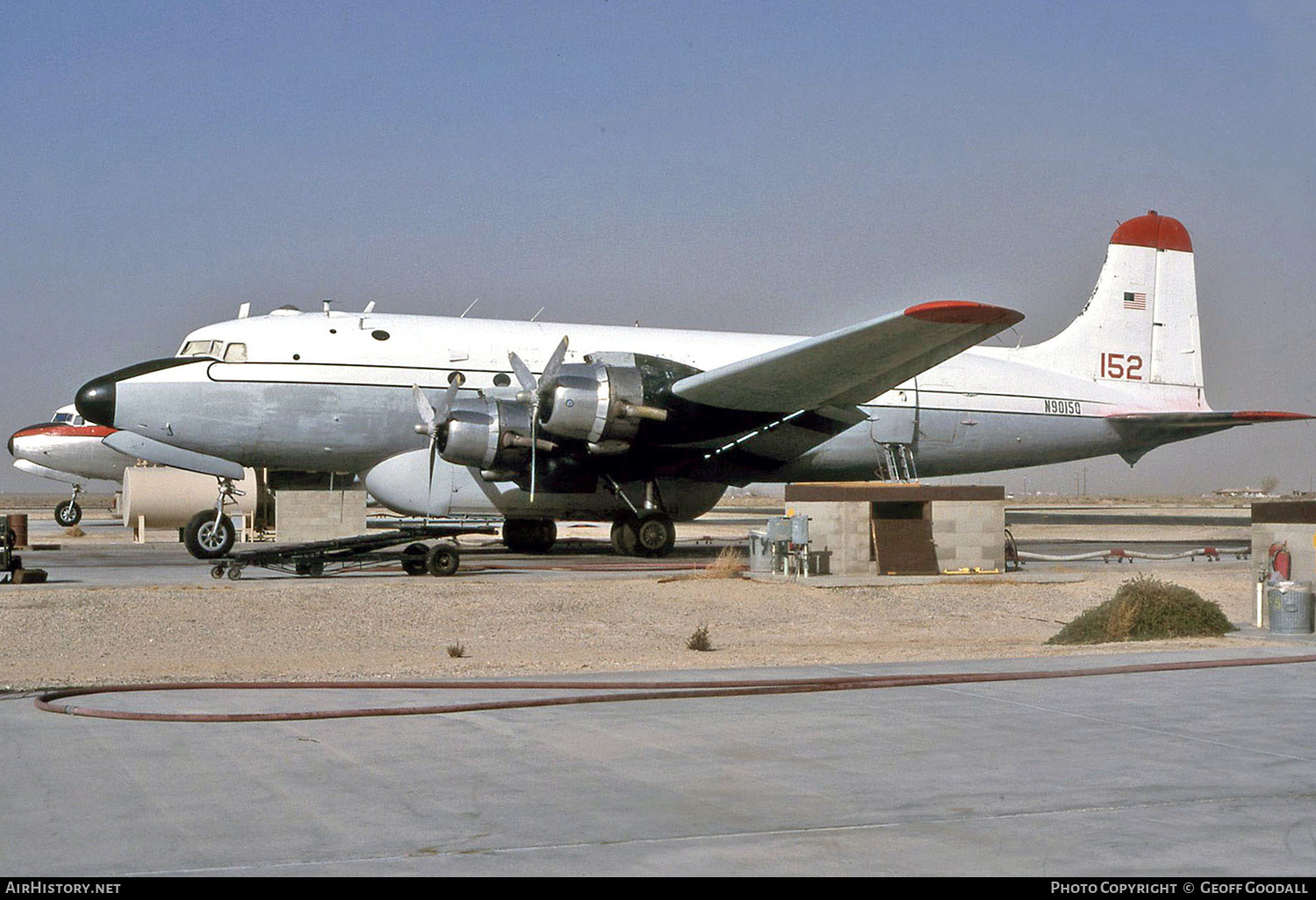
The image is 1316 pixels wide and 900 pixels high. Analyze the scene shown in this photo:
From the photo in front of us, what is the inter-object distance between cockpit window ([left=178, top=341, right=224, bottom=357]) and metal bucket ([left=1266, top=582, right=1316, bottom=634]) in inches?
701

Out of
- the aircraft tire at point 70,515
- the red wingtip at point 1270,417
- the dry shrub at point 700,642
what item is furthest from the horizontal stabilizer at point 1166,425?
the aircraft tire at point 70,515

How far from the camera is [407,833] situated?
5.47m

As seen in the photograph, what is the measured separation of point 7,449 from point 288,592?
34440 mm

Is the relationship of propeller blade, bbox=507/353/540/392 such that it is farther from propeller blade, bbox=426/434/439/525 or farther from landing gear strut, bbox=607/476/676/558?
landing gear strut, bbox=607/476/676/558

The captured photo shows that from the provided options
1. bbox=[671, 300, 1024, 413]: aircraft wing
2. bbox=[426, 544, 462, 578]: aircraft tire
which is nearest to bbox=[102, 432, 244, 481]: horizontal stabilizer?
bbox=[426, 544, 462, 578]: aircraft tire

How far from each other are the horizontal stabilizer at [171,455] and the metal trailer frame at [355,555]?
377 cm

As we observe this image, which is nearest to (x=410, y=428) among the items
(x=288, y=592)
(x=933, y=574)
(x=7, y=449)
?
(x=288, y=592)

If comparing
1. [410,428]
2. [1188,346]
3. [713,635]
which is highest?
[1188,346]

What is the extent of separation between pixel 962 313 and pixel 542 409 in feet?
23.2

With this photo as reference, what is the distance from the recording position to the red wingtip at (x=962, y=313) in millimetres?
20344

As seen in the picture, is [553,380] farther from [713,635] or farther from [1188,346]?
[1188,346]

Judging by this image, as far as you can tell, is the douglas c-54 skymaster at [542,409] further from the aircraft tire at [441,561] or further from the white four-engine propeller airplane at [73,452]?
the white four-engine propeller airplane at [73,452]

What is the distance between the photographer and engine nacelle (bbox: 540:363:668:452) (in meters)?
21.7

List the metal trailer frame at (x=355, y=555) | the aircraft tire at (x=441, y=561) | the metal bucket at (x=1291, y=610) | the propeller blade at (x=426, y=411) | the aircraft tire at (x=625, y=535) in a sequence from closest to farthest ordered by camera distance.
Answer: the metal bucket at (x=1291, y=610) → the metal trailer frame at (x=355, y=555) → the aircraft tire at (x=441, y=561) → the propeller blade at (x=426, y=411) → the aircraft tire at (x=625, y=535)
